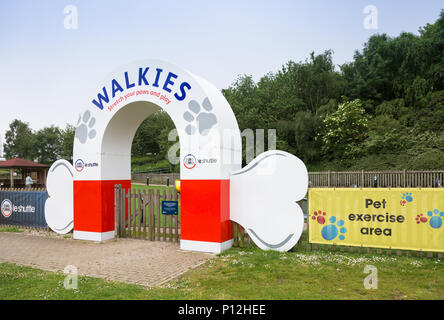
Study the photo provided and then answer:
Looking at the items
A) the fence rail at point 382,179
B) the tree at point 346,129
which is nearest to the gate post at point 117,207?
the fence rail at point 382,179

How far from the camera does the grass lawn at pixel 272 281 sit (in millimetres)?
4977

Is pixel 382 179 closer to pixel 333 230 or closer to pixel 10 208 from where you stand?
pixel 333 230

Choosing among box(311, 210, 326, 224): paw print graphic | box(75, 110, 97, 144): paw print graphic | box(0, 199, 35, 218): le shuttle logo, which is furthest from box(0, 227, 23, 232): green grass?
box(311, 210, 326, 224): paw print graphic

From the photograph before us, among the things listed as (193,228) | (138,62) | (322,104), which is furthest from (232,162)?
(322,104)

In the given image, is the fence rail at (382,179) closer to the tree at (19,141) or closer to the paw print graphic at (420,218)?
the paw print graphic at (420,218)

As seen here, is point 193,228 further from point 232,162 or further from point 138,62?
point 138,62

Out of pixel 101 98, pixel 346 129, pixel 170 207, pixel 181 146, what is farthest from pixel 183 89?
pixel 346 129

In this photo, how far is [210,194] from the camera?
7.92 metres

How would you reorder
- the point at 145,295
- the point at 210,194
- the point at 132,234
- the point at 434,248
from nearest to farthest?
the point at 145,295
the point at 434,248
the point at 210,194
the point at 132,234

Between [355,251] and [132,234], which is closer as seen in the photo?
[355,251]

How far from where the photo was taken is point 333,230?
740 cm

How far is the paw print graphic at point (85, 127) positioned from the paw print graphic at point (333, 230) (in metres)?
7.03

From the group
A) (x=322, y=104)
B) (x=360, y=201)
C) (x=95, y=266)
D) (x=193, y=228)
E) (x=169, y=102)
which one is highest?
(x=322, y=104)
